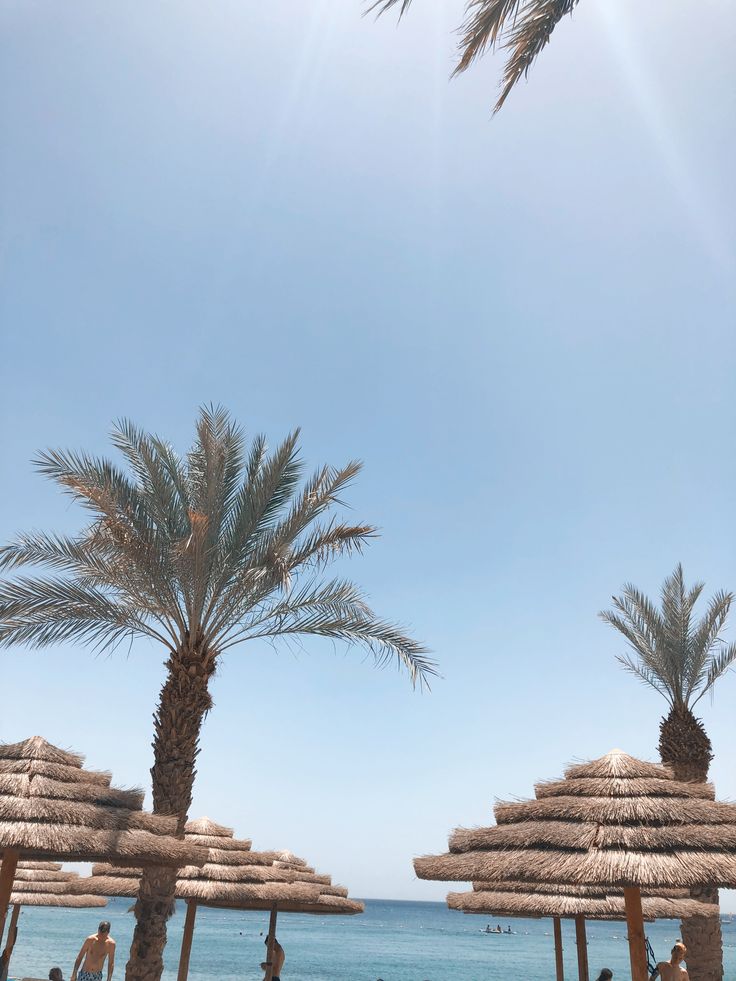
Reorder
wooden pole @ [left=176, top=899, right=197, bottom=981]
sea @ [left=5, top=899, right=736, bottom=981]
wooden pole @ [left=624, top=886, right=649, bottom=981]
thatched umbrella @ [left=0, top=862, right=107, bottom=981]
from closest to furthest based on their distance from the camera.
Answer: wooden pole @ [left=624, top=886, right=649, bottom=981]
wooden pole @ [left=176, top=899, right=197, bottom=981]
thatched umbrella @ [left=0, top=862, right=107, bottom=981]
sea @ [left=5, top=899, right=736, bottom=981]

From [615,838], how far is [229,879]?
7.91 m

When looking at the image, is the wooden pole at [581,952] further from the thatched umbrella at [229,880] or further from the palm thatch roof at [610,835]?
the palm thatch roof at [610,835]

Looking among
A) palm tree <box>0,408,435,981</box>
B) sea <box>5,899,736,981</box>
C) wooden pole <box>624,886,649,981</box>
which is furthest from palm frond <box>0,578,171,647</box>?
sea <box>5,899,736,981</box>

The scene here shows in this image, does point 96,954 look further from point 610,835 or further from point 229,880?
point 610,835

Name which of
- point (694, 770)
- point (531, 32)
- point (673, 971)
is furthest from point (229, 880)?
point (531, 32)

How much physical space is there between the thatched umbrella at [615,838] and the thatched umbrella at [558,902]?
0.34m

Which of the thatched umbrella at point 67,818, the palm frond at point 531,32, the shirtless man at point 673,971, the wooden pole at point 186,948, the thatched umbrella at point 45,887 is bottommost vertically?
the wooden pole at point 186,948

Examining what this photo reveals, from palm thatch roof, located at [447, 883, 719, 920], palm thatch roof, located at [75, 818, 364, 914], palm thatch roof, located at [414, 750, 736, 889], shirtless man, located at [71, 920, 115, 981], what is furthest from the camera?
palm thatch roof, located at [75, 818, 364, 914]

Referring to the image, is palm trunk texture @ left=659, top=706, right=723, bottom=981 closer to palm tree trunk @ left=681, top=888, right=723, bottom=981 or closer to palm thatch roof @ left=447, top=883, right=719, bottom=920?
palm tree trunk @ left=681, top=888, right=723, bottom=981

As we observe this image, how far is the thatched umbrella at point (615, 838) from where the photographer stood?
6.01 m

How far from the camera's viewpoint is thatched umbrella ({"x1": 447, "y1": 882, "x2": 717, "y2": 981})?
7668mm

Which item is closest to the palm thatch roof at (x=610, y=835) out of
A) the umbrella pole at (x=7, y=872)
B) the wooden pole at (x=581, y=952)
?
the umbrella pole at (x=7, y=872)

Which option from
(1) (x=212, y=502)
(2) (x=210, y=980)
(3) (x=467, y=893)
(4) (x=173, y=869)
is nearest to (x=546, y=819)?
(3) (x=467, y=893)

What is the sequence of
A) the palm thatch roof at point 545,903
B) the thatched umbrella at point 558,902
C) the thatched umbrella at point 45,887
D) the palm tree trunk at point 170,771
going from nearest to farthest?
the thatched umbrella at point 558,902, the palm thatch roof at point 545,903, the palm tree trunk at point 170,771, the thatched umbrella at point 45,887
